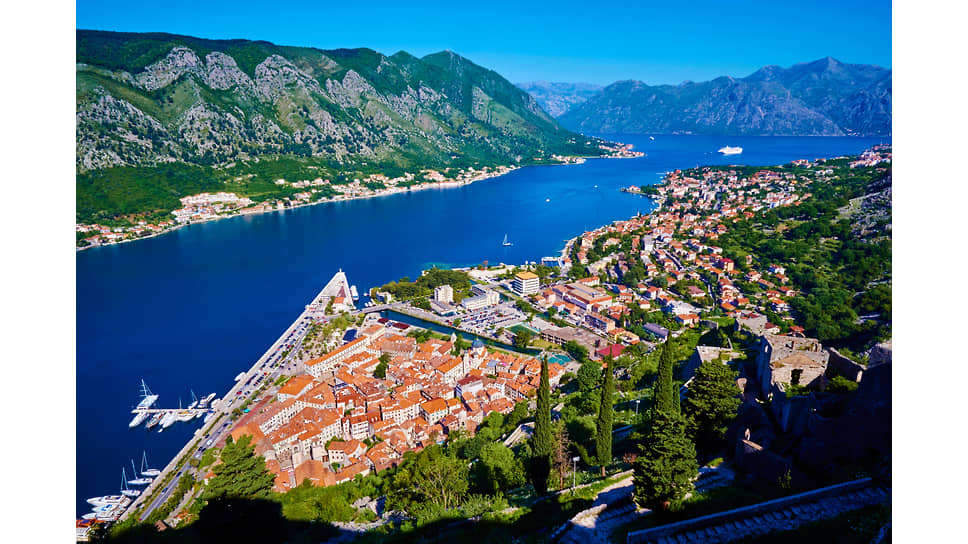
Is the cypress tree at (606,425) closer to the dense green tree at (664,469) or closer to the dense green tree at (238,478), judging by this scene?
the dense green tree at (664,469)

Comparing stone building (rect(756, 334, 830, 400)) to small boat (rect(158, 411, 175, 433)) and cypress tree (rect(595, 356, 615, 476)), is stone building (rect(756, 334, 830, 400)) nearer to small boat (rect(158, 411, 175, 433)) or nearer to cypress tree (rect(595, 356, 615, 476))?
cypress tree (rect(595, 356, 615, 476))

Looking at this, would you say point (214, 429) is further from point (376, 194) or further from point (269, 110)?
point (269, 110)

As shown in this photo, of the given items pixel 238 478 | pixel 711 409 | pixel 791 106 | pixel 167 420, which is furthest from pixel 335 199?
pixel 791 106

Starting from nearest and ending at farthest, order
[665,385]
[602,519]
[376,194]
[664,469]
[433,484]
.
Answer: [664,469]
[602,519]
[665,385]
[433,484]
[376,194]

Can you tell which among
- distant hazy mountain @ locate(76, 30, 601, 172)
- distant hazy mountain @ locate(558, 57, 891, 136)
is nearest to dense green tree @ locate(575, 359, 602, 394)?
distant hazy mountain @ locate(76, 30, 601, 172)

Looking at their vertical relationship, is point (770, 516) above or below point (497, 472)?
above

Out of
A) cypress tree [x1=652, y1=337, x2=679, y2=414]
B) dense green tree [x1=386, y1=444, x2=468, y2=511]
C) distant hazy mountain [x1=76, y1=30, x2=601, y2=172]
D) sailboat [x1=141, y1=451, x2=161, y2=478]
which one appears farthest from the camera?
distant hazy mountain [x1=76, y1=30, x2=601, y2=172]
